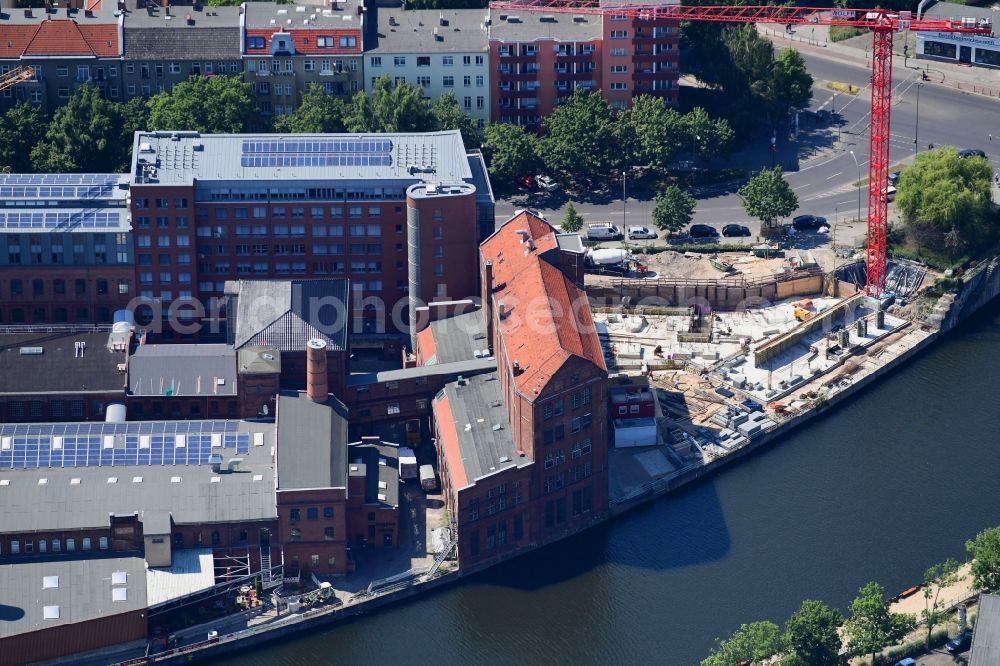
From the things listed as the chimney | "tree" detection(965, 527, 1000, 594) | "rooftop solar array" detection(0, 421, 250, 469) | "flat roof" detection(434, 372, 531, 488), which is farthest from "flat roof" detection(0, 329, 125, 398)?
"tree" detection(965, 527, 1000, 594)

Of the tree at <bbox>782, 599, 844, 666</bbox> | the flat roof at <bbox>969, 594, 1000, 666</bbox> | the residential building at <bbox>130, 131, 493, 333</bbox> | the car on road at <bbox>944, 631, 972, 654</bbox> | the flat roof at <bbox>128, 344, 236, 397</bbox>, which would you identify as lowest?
the car on road at <bbox>944, 631, 972, 654</bbox>

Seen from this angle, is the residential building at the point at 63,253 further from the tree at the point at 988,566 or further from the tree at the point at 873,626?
the tree at the point at 988,566

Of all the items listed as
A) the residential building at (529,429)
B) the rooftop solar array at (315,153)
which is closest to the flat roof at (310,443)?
the residential building at (529,429)

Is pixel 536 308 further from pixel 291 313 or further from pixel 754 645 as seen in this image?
pixel 754 645

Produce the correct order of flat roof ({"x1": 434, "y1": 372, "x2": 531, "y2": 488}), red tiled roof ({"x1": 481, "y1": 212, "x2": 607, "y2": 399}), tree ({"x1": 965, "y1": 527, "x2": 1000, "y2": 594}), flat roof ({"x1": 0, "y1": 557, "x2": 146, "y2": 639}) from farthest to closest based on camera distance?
1. flat roof ({"x1": 434, "y1": 372, "x2": 531, "y2": 488})
2. red tiled roof ({"x1": 481, "y1": 212, "x2": 607, "y2": 399})
3. tree ({"x1": 965, "y1": 527, "x2": 1000, "y2": 594})
4. flat roof ({"x1": 0, "y1": 557, "x2": 146, "y2": 639})

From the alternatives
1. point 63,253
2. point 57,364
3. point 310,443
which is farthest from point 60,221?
point 310,443

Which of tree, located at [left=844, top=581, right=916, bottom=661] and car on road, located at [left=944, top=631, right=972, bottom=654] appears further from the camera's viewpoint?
car on road, located at [left=944, top=631, right=972, bottom=654]

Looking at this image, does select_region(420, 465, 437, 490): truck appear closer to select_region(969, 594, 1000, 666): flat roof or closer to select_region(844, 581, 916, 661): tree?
select_region(844, 581, 916, 661): tree

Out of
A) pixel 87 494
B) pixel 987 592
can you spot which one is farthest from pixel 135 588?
pixel 987 592
